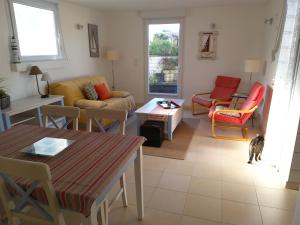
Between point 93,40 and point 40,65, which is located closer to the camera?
point 40,65

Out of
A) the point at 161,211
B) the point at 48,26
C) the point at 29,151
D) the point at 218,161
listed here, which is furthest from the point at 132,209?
the point at 48,26

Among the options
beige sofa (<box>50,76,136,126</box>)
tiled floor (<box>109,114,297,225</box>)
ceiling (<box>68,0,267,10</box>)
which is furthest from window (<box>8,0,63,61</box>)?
tiled floor (<box>109,114,297,225</box>)

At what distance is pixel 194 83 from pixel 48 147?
4.34 meters

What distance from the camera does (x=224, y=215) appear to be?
195 centimetres

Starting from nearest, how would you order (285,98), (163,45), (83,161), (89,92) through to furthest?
(83,161), (285,98), (89,92), (163,45)

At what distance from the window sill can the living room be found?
18 millimetres

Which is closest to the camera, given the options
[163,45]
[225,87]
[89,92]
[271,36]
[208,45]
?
[271,36]

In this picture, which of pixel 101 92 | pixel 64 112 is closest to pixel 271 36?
pixel 101 92

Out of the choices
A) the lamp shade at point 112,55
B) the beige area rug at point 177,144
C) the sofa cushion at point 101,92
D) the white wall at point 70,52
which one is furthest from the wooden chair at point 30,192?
the lamp shade at point 112,55

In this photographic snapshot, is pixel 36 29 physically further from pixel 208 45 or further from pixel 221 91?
pixel 221 91

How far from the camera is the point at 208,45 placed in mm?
4992

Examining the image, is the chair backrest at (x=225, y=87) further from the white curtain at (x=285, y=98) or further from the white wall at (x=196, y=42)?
the white curtain at (x=285, y=98)

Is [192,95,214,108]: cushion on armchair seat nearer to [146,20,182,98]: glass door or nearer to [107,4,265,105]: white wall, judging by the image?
[107,4,265,105]: white wall

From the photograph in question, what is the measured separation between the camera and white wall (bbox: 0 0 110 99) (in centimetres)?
313
